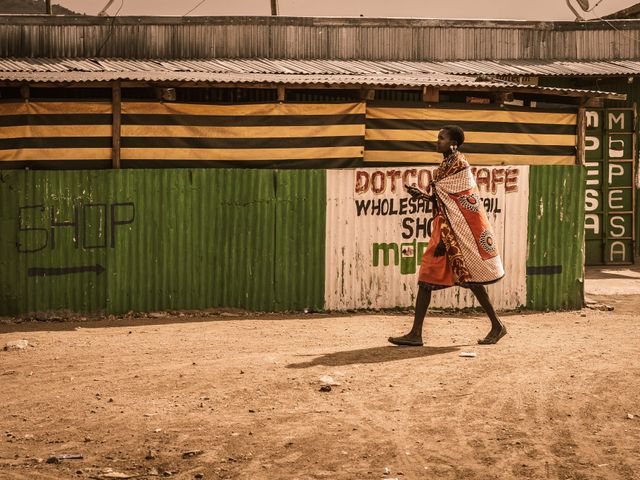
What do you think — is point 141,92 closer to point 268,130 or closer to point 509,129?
point 268,130

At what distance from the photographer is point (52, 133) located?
10.8 metres

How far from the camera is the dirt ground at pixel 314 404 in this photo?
5.75m

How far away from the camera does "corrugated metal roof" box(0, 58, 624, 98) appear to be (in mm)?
11031

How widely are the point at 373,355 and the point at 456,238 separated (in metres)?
1.17

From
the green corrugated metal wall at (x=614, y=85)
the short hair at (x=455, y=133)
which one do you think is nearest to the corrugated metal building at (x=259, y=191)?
the short hair at (x=455, y=133)

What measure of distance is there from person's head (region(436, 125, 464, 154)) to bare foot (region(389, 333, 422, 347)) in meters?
1.53

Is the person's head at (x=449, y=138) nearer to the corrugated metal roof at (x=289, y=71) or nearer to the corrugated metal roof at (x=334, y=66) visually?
the corrugated metal roof at (x=289, y=71)

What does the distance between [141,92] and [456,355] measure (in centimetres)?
497

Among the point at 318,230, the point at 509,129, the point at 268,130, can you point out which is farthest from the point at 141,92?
the point at 509,129

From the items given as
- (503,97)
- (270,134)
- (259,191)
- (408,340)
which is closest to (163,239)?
(259,191)

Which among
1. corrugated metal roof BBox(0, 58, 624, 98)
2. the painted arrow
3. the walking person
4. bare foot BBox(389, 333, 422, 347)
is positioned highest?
corrugated metal roof BBox(0, 58, 624, 98)

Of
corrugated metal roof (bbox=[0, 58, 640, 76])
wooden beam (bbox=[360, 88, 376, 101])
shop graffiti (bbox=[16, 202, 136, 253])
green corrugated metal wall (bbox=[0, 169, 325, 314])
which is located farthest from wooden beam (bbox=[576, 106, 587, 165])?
shop graffiti (bbox=[16, 202, 136, 253])

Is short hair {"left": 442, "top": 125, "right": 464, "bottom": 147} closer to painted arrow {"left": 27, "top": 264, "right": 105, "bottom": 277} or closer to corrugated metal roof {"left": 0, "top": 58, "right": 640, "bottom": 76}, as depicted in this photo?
painted arrow {"left": 27, "top": 264, "right": 105, "bottom": 277}

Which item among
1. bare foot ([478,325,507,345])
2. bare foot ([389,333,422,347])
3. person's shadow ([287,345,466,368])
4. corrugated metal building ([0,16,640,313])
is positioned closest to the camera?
person's shadow ([287,345,466,368])
